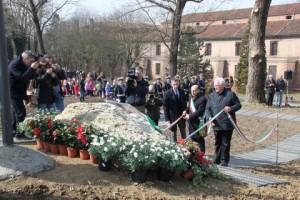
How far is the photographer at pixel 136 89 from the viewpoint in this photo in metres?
9.36

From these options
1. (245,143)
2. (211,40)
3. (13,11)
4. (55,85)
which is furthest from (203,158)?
(211,40)

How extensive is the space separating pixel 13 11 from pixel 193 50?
2329 cm

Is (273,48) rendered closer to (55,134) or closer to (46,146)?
(46,146)

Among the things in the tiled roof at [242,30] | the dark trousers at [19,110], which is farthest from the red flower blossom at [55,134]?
the tiled roof at [242,30]

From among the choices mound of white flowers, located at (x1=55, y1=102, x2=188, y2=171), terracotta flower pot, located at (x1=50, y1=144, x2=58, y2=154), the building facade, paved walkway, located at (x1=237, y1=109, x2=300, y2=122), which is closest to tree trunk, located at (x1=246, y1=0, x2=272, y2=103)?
paved walkway, located at (x1=237, y1=109, x2=300, y2=122)

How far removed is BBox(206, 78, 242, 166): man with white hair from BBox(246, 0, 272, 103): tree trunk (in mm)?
13948

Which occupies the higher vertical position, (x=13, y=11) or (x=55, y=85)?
(x=13, y=11)

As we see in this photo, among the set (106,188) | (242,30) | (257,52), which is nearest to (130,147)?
(106,188)

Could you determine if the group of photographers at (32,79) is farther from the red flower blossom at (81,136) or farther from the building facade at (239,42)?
the building facade at (239,42)

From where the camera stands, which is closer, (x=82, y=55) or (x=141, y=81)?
(x=141, y=81)

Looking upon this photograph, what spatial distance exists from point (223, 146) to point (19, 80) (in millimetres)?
4065

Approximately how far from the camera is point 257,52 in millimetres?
21719

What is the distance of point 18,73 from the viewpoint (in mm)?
7898

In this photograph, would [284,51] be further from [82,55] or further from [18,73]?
[18,73]
